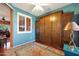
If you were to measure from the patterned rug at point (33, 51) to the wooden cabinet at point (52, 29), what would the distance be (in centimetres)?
9

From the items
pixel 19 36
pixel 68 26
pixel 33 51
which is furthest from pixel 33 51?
pixel 68 26

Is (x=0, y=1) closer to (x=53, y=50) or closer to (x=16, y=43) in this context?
(x=16, y=43)

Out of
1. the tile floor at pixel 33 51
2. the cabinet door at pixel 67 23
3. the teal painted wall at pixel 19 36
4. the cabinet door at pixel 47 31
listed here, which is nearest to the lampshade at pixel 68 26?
the cabinet door at pixel 67 23

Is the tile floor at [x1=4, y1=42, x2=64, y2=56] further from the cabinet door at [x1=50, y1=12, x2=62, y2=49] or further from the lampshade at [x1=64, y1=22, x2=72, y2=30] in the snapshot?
the lampshade at [x1=64, y1=22, x2=72, y2=30]

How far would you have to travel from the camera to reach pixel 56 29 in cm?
187

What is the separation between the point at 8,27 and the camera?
1.81m

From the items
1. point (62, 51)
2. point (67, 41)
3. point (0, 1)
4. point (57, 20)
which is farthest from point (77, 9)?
point (0, 1)

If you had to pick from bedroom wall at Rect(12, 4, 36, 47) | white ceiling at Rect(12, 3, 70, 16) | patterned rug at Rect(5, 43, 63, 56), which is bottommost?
patterned rug at Rect(5, 43, 63, 56)

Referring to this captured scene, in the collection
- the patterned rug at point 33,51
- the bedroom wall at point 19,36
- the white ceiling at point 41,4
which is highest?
the white ceiling at point 41,4

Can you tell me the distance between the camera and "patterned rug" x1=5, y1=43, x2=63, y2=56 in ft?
6.07

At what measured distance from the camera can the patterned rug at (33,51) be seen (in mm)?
1849

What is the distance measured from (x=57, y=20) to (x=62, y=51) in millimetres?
528

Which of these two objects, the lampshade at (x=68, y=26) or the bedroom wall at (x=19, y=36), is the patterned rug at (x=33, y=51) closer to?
the bedroom wall at (x=19, y=36)

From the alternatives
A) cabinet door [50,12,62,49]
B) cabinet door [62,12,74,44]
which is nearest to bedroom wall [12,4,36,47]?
cabinet door [50,12,62,49]
